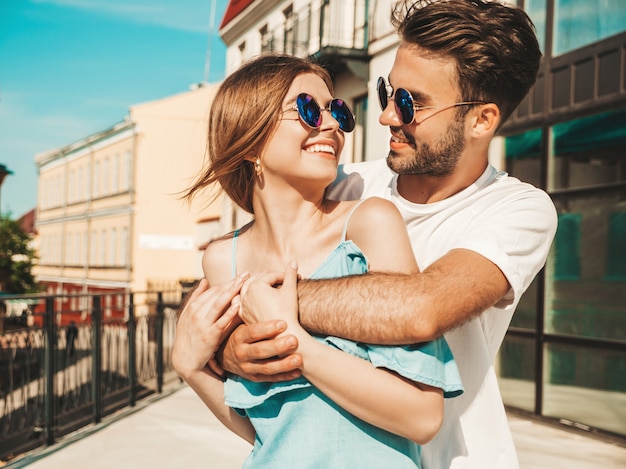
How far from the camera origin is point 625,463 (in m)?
6.02

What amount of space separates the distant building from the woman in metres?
4.43

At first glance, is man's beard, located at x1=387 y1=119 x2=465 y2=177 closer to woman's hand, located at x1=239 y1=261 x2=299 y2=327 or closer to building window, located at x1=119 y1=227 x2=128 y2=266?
woman's hand, located at x1=239 y1=261 x2=299 y2=327

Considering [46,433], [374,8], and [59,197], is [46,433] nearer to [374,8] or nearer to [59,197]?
[374,8]

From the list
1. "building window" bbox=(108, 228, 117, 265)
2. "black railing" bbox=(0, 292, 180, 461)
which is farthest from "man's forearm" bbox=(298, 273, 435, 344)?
"building window" bbox=(108, 228, 117, 265)

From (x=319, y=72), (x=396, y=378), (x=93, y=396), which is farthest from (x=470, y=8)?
(x=93, y=396)

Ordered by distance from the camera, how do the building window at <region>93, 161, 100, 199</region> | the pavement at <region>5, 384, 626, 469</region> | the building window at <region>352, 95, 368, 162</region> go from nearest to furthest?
1. the pavement at <region>5, 384, 626, 469</region>
2. the building window at <region>352, 95, 368, 162</region>
3. the building window at <region>93, 161, 100, 199</region>

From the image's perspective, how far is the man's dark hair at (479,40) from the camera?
1.94 meters

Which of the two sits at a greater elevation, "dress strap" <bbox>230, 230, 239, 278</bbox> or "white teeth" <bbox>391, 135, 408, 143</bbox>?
"white teeth" <bbox>391, 135, 408, 143</bbox>

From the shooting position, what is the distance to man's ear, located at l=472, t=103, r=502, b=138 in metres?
2.04

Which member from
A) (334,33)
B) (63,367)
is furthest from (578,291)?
(334,33)

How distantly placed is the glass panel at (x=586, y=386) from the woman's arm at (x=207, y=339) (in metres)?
5.83

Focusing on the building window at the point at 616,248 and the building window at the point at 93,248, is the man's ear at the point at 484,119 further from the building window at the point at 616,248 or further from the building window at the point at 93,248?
the building window at the point at 93,248

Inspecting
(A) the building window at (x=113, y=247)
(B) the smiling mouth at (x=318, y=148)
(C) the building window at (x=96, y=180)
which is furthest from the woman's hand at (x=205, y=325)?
(C) the building window at (x=96, y=180)

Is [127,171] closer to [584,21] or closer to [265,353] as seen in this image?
[584,21]
